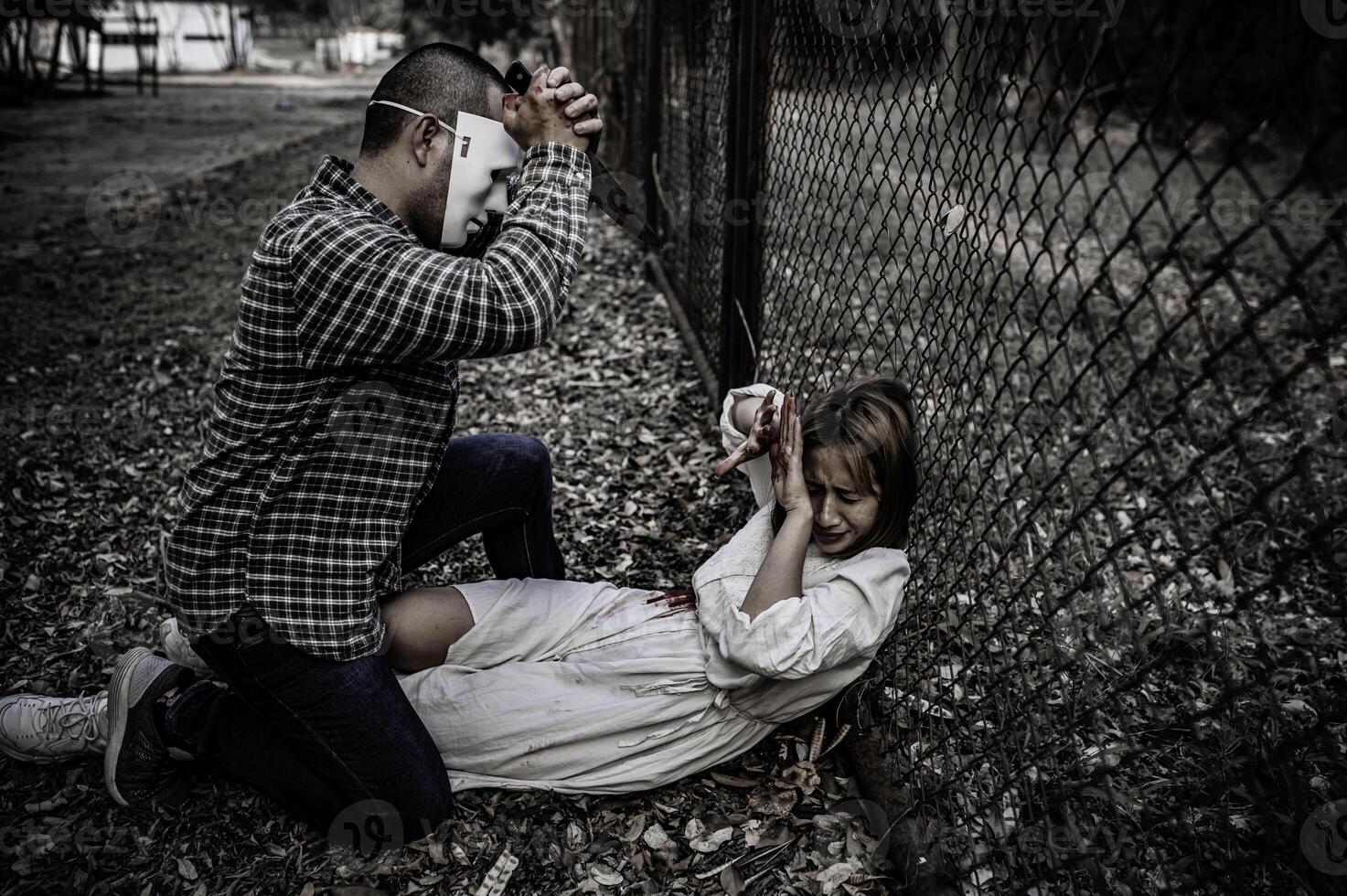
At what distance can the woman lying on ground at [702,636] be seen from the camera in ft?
7.20

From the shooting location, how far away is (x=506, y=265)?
2.03m

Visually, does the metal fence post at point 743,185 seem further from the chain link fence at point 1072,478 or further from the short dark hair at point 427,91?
the short dark hair at point 427,91

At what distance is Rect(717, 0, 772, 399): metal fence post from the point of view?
3.42m

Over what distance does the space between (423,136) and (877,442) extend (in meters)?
1.33

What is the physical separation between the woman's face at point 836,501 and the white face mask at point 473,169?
3.37 ft

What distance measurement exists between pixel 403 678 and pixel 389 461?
0.66 m

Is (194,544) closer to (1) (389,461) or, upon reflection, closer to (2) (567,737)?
(1) (389,461)

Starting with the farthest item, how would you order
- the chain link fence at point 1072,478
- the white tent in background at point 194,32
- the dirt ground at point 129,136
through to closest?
the white tent in background at point 194,32
the dirt ground at point 129,136
the chain link fence at point 1072,478

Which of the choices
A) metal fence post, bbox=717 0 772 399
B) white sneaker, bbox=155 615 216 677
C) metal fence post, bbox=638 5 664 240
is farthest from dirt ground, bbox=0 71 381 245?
metal fence post, bbox=717 0 772 399

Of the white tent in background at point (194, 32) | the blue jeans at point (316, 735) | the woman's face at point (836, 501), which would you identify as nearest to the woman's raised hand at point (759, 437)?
the woman's face at point (836, 501)

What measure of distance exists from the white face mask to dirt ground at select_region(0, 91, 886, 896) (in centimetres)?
152

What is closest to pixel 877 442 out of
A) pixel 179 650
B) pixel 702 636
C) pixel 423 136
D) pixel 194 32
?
pixel 702 636

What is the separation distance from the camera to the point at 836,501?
229 cm

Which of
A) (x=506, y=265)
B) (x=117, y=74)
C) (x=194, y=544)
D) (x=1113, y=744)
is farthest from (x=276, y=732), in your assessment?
(x=117, y=74)
